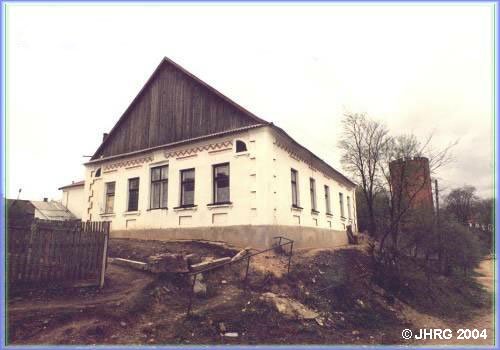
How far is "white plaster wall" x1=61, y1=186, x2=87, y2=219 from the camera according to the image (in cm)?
2806

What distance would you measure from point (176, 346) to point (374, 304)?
7.42 meters

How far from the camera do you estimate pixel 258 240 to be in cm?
1273

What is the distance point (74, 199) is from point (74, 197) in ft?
0.60

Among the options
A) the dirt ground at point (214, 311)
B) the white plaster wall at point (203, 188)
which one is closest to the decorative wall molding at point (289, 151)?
the white plaster wall at point (203, 188)

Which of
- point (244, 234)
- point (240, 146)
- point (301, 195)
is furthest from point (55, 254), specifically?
point (301, 195)

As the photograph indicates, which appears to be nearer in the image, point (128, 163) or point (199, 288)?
point (199, 288)

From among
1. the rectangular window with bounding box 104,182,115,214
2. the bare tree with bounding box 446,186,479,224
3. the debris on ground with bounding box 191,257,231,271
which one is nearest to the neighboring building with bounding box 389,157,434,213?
the debris on ground with bounding box 191,257,231,271

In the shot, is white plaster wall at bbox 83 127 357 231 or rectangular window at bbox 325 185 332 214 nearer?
white plaster wall at bbox 83 127 357 231

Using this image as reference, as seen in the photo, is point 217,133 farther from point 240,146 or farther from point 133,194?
point 133,194

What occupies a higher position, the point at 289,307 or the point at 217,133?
the point at 217,133

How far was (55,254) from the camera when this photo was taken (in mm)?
7375

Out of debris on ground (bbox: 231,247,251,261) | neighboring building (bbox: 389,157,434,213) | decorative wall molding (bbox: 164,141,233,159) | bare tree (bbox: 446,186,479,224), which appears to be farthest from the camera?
bare tree (bbox: 446,186,479,224)

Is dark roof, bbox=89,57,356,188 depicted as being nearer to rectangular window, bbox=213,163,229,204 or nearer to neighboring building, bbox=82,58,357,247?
neighboring building, bbox=82,58,357,247

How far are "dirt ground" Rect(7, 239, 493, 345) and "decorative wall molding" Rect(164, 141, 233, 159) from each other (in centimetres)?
464
